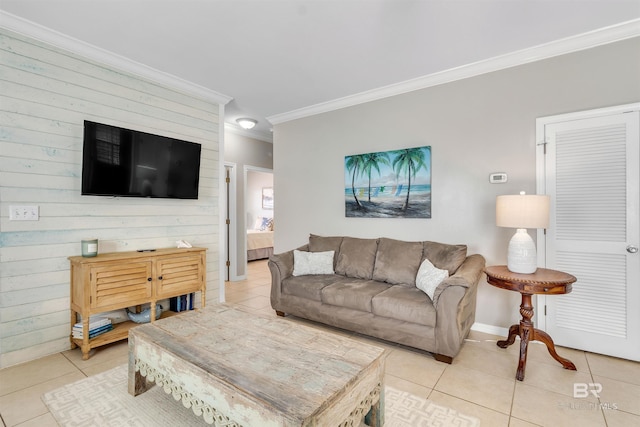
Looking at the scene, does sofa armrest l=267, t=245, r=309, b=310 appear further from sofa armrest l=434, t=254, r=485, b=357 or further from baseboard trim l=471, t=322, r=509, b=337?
baseboard trim l=471, t=322, r=509, b=337

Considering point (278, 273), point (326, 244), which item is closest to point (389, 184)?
point (326, 244)

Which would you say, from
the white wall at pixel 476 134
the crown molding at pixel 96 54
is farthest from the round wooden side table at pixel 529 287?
the crown molding at pixel 96 54

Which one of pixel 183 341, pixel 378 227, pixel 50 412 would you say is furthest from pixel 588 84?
pixel 50 412

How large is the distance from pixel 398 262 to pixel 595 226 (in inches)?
67.0

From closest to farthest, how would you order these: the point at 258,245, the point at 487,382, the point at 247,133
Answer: the point at 487,382, the point at 247,133, the point at 258,245

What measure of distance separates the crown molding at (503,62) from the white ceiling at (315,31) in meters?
0.07

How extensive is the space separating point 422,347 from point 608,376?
1340mm

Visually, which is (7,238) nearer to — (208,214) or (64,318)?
(64,318)

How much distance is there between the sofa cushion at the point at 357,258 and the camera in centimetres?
341

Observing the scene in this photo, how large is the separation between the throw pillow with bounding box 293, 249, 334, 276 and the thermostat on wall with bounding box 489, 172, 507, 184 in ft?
6.30

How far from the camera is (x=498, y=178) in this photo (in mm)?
2975

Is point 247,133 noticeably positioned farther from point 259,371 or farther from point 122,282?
point 259,371

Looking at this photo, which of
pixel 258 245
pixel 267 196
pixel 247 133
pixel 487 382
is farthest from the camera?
pixel 267 196

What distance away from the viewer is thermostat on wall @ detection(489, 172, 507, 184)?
116 inches
